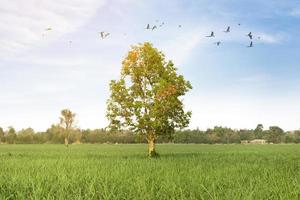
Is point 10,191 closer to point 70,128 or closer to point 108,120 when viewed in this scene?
point 108,120

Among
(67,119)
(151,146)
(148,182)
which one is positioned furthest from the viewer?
(67,119)

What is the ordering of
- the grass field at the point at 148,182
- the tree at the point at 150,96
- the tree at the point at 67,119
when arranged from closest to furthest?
the grass field at the point at 148,182 → the tree at the point at 150,96 → the tree at the point at 67,119

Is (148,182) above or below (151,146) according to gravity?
below

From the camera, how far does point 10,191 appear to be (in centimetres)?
1124

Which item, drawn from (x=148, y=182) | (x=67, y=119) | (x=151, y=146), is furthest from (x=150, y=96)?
(x=67, y=119)

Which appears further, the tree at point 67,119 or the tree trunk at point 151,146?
the tree at point 67,119

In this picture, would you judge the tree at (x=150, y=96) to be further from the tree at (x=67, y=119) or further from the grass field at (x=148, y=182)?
the tree at (x=67, y=119)

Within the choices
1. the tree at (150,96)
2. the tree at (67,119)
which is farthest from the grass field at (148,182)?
the tree at (67,119)

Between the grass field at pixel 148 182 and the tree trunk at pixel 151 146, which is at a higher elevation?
the tree trunk at pixel 151 146

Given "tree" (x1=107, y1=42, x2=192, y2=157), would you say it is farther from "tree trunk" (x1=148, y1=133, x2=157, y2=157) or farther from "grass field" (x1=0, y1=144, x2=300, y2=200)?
"grass field" (x1=0, y1=144, x2=300, y2=200)

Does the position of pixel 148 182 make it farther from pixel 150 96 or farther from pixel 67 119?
pixel 67 119

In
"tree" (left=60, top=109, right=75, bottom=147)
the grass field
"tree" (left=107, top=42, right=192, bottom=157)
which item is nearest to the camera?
the grass field

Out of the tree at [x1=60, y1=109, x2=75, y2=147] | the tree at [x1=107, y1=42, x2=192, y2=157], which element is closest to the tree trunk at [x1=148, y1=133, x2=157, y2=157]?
the tree at [x1=107, y1=42, x2=192, y2=157]

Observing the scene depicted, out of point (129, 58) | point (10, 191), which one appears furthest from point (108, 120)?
point (10, 191)
